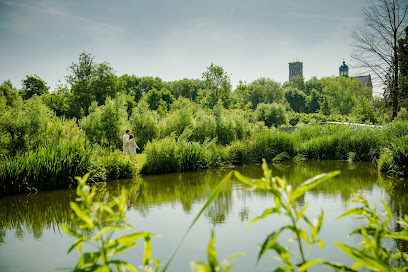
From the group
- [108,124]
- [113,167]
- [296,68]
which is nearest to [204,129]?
[108,124]

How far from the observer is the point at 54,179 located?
10453 millimetres

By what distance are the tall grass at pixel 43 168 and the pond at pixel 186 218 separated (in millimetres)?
489

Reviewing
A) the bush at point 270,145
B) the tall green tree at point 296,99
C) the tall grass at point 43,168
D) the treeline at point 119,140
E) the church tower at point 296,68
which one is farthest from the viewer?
the church tower at point 296,68

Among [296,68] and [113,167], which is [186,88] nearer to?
[113,167]

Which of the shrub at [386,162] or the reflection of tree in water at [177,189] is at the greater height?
the shrub at [386,162]

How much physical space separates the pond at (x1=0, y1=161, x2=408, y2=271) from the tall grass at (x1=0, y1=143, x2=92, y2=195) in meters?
0.49

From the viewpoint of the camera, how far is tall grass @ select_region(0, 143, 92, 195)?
9.78m

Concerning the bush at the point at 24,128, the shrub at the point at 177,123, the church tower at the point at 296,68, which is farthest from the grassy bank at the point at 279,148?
the church tower at the point at 296,68

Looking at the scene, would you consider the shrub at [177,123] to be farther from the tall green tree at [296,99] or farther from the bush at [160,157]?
the tall green tree at [296,99]

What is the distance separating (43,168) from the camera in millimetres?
10273

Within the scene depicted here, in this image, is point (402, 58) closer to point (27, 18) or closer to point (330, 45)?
point (330, 45)

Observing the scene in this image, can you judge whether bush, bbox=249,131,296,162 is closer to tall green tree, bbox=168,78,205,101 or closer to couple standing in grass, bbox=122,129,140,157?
couple standing in grass, bbox=122,129,140,157

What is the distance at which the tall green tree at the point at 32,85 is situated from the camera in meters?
48.4

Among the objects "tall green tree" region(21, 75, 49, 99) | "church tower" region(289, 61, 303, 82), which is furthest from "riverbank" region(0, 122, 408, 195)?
"church tower" region(289, 61, 303, 82)
